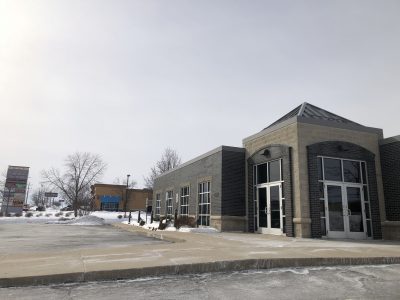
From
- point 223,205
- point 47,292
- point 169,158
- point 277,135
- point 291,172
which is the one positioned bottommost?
point 47,292

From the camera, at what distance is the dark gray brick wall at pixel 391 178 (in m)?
16.0

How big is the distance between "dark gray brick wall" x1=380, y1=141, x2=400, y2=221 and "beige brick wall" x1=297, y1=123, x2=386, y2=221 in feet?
0.68

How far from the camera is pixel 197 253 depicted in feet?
26.3

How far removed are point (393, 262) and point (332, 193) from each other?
25.7 ft

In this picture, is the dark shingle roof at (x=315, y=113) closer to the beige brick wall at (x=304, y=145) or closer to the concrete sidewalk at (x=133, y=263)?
the beige brick wall at (x=304, y=145)

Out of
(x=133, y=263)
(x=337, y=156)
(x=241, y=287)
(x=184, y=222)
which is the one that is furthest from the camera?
(x=184, y=222)

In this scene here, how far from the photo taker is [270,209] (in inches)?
683

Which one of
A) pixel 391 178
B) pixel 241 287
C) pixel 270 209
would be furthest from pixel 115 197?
pixel 241 287

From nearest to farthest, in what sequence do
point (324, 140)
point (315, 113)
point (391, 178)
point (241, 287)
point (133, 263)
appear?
point (241, 287)
point (133, 263)
point (324, 140)
point (391, 178)
point (315, 113)

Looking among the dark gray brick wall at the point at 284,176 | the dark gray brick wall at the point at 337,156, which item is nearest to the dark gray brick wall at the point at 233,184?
the dark gray brick wall at the point at 284,176

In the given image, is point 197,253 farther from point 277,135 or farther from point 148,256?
point 277,135

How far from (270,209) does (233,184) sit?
2988mm

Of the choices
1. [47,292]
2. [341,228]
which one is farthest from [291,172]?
[47,292]

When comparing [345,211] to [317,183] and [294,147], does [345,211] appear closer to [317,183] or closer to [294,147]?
[317,183]
